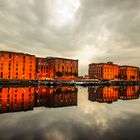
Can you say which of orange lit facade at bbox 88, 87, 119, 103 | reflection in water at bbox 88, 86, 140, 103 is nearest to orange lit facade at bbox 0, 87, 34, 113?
orange lit facade at bbox 88, 87, 119, 103

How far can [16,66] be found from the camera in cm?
15038

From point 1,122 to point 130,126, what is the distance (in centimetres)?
1640

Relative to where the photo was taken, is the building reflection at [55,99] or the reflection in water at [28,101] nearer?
the reflection in water at [28,101]

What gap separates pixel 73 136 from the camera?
2156cm

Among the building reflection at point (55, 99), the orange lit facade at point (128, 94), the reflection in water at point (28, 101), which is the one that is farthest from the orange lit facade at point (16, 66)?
the reflection in water at point (28, 101)

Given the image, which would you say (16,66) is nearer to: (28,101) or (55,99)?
(55,99)

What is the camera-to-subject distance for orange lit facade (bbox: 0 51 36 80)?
144 m

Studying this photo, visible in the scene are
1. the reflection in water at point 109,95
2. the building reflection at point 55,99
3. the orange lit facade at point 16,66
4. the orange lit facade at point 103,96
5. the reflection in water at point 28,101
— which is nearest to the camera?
the reflection in water at point 28,101

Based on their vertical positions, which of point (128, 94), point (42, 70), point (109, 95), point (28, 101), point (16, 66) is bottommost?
point (128, 94)

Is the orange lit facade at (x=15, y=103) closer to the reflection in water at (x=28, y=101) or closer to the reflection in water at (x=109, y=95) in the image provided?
the reflection in water at (x=28, y=101)

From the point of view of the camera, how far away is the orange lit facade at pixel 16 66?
14438 centimetres

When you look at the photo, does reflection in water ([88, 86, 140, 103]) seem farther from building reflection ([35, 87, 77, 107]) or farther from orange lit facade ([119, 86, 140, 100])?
building reflection ([35, 87, 77, 107])

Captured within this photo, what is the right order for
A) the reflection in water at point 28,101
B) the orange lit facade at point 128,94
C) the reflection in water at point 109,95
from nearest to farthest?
the reflection in water at point 28,101
the reflection in water at point 109,95
the orange lit facade at point 128,94

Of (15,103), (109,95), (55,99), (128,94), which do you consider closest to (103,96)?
(109,95)
